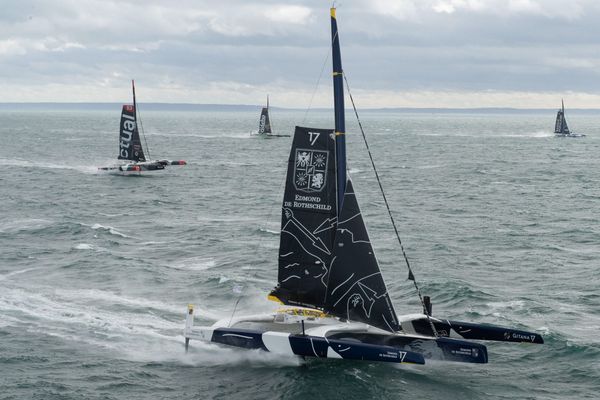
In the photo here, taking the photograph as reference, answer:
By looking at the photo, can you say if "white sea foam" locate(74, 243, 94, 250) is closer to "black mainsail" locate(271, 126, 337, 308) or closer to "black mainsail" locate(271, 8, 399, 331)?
"black mainsail" locate(271, 126, 337, 308)

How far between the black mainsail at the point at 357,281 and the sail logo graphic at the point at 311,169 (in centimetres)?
135


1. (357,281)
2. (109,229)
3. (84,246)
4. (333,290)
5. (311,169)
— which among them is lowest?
(84,246)

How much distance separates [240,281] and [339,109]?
14.2 m

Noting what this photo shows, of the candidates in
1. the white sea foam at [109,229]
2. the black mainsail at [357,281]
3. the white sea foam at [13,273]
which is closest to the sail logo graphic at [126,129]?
the white sea foam at [109,229]

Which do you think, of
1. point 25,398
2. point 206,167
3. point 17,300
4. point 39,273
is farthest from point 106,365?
point 206,167

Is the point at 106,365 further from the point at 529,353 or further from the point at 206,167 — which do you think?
the point at 206,167

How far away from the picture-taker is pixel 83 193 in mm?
67562

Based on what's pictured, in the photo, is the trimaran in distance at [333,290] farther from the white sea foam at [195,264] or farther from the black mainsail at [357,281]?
the white sea foam at [195,264]

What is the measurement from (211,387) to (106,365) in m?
3.96

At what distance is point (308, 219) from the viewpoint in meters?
24.5

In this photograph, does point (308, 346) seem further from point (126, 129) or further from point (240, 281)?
point (126, 129)

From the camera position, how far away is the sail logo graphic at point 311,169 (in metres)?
23.9

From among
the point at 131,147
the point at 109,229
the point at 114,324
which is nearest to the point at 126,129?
the point at 131,147

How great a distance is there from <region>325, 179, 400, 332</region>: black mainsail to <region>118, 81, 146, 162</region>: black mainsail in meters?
57.6
